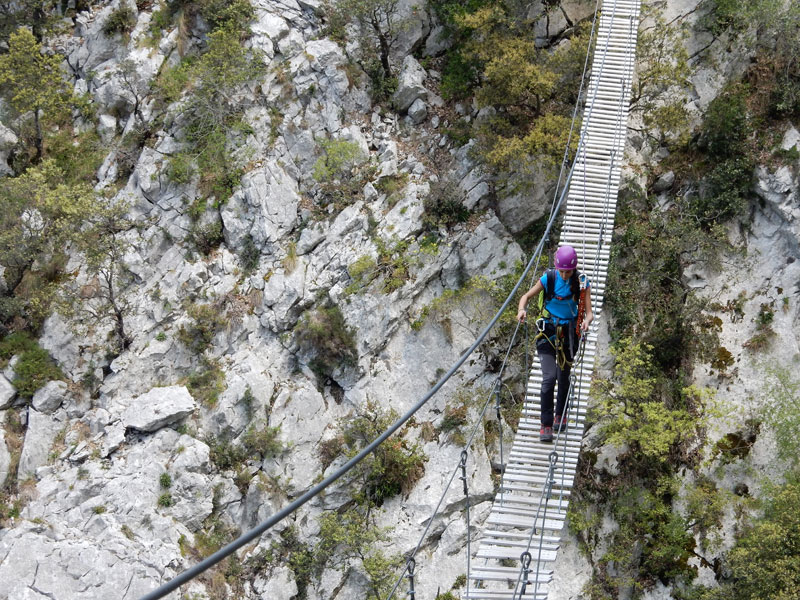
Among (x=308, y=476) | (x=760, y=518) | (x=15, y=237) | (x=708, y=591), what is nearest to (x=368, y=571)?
(x=308, y=476)

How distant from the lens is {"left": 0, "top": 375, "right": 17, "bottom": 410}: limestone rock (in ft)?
43.2

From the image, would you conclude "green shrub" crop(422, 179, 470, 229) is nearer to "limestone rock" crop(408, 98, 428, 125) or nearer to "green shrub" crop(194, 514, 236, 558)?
"limestone rock" crop(408, 98, 428, 125)

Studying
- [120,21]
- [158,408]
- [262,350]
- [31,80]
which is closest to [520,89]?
[262,350]

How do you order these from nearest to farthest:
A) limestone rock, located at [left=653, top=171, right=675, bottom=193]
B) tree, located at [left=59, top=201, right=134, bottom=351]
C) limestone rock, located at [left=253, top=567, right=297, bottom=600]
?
limestone rock, located at [left=253, top=567, right=297, bottom=600] → limestone rock, located at [left=653, top=171, right=675, bottom=193] → tree, located at [left=59, top=201, right=134, bottom=351]

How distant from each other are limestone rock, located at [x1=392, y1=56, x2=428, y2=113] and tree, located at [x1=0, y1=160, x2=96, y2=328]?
654cm

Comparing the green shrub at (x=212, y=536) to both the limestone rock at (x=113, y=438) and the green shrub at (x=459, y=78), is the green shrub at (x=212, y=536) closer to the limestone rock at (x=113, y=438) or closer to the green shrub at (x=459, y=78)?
the limestone rock at (x=113, y=438)

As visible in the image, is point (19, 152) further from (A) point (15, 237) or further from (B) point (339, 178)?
(B) point (339, 178)

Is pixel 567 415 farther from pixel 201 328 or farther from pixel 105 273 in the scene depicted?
pixel 105 273

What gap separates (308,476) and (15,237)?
758cm

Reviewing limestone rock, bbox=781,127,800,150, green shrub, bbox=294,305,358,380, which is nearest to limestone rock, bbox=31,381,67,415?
green shrub, bbox=294,305,358,380

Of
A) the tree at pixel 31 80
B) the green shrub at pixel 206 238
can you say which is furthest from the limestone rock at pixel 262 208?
the tree at pixel 31 80

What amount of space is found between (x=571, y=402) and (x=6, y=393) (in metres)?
10.9

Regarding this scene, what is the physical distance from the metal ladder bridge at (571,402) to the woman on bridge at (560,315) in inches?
10.7

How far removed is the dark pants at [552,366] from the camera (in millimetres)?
6722
